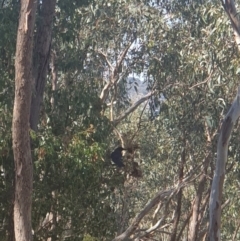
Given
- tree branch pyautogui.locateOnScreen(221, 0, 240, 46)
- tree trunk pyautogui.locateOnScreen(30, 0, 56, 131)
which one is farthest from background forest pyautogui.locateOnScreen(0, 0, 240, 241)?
tree branch pyautogui.locateOnScreen(221, 0, 240, 46)

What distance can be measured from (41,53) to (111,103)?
480cm

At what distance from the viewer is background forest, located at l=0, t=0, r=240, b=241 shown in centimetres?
841

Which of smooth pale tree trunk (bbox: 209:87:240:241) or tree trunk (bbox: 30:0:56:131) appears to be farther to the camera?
tree trunk (bbox: 30:0:56:131)

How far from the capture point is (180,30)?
13.1 metres

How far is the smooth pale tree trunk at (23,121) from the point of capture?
7.14m

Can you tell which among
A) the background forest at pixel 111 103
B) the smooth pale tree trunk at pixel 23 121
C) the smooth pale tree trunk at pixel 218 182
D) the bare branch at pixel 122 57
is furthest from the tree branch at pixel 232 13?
the bare branch at pixel 122 57

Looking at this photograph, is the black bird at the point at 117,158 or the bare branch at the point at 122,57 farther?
the bare branch at the point at 122,57

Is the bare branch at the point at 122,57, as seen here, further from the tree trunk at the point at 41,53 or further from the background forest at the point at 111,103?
the tree trunk at the point at 41,53

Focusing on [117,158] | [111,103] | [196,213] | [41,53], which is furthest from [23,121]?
[196,213]

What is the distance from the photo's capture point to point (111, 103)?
14.1 meters

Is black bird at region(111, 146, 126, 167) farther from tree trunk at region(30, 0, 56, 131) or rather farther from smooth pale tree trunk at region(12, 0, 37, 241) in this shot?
smooth pale tree trunk at region(12, 0, 37, 241)

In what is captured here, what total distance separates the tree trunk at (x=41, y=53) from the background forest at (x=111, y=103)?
2cm

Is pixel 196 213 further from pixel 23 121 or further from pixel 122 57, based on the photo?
pixel 23 121

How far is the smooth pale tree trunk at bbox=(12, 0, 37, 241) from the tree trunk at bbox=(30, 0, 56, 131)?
6.31 ft
